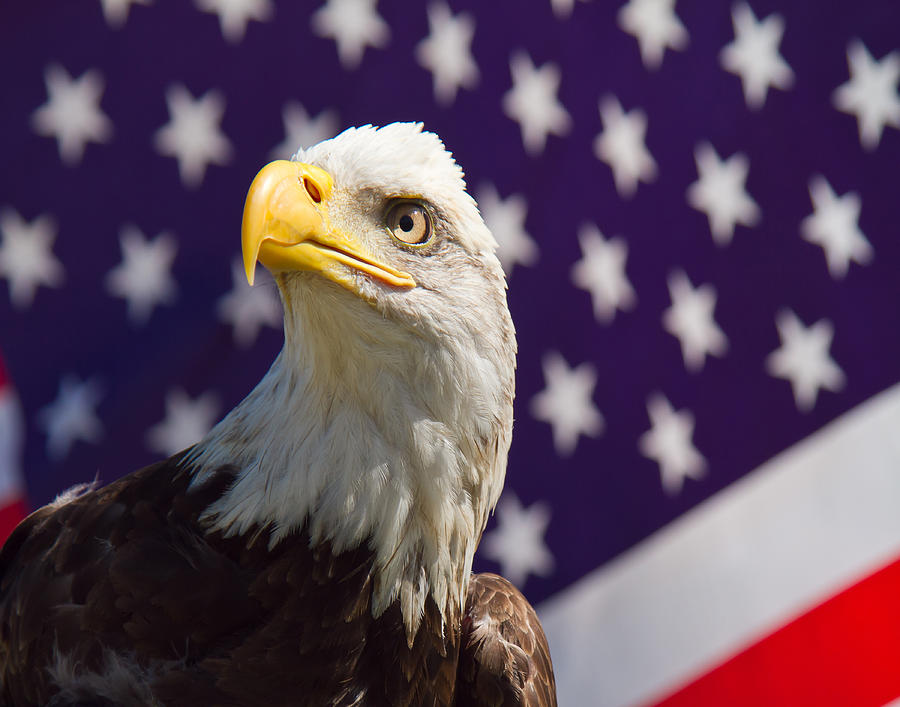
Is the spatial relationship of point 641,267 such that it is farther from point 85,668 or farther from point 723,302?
point 85,668

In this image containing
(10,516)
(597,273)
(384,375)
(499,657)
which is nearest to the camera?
(384,375)

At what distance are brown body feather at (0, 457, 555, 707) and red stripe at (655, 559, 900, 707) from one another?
117 cm

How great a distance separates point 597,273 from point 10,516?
1458 millimetres

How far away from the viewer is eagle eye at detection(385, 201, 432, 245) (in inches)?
43.2

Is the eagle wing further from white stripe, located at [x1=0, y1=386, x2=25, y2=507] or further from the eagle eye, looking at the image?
white stripe, located at [x1=0, y1=386, x2=25, y2=507]

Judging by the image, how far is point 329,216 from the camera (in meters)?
1.03

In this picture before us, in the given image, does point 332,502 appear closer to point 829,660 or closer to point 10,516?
point 10,516

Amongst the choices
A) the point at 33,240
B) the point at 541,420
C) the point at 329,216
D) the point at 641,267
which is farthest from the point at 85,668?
the point at 641,267

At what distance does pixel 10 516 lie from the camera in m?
1.73

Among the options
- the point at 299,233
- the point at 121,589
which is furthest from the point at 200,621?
the point at 299,233

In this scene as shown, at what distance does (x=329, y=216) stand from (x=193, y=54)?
3.25ft

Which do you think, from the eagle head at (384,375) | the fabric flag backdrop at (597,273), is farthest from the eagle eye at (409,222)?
the fabric flag backdrop at (597,273)

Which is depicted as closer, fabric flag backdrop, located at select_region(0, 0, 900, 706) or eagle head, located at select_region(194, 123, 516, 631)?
eagle head, located at select_region(194, 123, 516, 631)

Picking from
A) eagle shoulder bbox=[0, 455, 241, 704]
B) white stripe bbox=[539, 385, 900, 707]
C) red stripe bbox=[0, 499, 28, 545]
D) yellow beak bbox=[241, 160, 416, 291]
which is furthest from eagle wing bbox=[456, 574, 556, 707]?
red stripe bbox=[0, 499, 28, 545]
